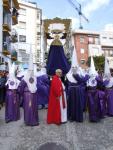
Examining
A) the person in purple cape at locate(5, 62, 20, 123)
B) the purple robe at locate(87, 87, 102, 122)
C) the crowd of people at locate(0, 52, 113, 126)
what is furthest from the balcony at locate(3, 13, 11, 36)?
the purple robe at locate(87, 87, 102, 122)

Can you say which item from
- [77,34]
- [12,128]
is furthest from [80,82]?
[77,34]

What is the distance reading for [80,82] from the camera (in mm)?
11875

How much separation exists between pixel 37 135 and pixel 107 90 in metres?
4.04

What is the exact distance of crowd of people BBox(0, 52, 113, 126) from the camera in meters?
11.3

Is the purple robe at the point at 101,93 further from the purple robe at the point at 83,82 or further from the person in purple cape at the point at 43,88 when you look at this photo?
the person in purple cape at the point at 43,88

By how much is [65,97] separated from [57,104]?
1.36ft

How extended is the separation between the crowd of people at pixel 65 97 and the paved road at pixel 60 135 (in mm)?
338

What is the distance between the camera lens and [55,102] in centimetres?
1136

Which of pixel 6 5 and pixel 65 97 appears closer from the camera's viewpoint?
pixel 65 97

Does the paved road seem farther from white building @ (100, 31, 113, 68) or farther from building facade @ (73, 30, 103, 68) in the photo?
white building @ (100, 31, 113, 68)

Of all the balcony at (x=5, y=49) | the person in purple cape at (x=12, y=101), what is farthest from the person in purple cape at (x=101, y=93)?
the balcony at (x=5, y=49)

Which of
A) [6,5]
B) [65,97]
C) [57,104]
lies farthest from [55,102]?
[6,5]

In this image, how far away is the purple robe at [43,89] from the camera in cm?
1545

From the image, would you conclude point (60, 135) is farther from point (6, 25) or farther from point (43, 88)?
point (6, 25)
